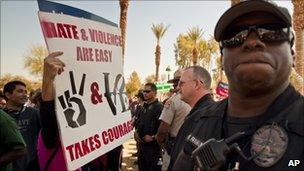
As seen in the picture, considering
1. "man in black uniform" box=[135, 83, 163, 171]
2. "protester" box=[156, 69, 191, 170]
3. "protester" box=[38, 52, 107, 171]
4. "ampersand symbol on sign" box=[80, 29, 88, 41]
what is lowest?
"man in black uniform" box=[135, 83, 163, 171]

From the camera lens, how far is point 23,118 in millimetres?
5711

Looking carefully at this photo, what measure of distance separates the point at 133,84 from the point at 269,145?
192 feet

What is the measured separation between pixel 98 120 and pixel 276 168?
5.71 ft

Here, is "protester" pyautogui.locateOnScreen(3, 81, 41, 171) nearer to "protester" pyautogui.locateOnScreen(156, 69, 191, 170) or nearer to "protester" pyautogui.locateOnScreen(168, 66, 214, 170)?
"protester" pyautogui.locateOnScreen(156, 69, 191, 170)

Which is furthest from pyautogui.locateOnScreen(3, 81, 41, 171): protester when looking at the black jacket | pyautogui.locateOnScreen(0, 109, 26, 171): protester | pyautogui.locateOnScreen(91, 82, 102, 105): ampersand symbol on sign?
the black jacket

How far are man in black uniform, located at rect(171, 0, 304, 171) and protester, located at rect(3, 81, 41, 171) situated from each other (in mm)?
3583

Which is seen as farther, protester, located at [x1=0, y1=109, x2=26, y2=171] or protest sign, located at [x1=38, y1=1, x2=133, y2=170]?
protester, located at [x1=0, y1=109, x2=26, y2=171]

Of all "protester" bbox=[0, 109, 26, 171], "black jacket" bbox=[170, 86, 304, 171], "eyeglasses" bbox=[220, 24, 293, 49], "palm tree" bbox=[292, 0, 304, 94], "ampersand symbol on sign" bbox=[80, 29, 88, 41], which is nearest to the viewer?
"black jacket" bbox=[170, 86, 304, 171]

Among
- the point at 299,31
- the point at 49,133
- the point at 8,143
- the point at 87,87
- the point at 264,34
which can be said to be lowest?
the point at 8,143

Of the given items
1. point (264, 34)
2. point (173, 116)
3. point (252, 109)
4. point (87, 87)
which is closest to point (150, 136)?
point (173, 116)

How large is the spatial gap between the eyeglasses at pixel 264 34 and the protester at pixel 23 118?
3.70 meters

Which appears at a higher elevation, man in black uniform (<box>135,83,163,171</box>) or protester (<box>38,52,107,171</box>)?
protester (<box>38,52,107,171</box>)

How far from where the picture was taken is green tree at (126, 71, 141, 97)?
188 ft

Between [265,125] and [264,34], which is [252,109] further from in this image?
[264,34]
